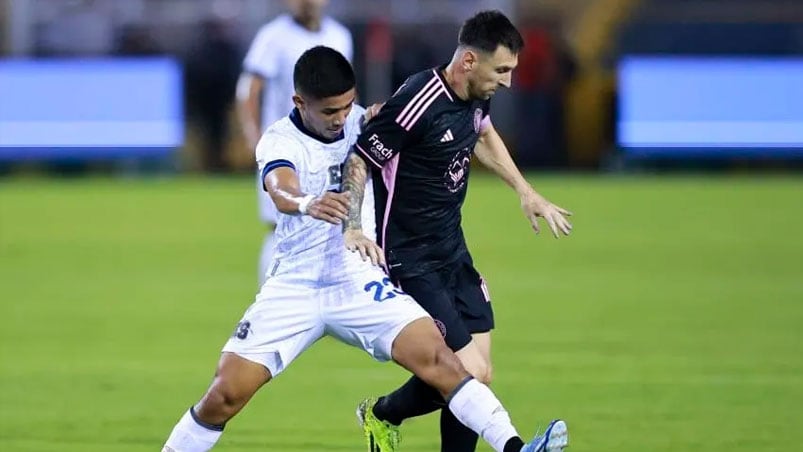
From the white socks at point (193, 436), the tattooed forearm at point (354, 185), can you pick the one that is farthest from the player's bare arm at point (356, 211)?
the white socks at point (193, 436)

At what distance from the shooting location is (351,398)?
30.6ft

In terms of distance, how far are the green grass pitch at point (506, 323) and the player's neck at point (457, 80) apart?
1857 mm

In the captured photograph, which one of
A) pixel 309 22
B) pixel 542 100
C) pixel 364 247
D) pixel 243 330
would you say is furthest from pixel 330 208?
pixel 542 100

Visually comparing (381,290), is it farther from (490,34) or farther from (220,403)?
(490,34)

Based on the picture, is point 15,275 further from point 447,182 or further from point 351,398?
point 447,182

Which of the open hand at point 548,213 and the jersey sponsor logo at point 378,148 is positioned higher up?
the jersey sponsor logo at point 378,148

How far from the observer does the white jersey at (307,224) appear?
666 centimetres

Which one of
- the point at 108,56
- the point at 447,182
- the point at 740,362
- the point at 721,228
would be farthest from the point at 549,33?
the point at 447,182

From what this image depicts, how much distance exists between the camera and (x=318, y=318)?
6.63 metres

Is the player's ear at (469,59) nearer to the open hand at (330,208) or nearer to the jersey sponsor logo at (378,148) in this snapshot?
the jersey sponsor logo at (378,148)

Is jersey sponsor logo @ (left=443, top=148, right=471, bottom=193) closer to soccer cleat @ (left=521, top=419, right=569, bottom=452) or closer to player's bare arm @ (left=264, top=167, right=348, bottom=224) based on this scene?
player's bare arm @ (left=264, top=167, right=348, bottom=224)

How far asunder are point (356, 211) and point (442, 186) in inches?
24.4

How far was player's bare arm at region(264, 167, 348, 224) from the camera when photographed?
20.2 ft

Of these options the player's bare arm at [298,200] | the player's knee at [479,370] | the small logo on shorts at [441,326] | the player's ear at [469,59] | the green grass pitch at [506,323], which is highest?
the player's ear at [469,59]
